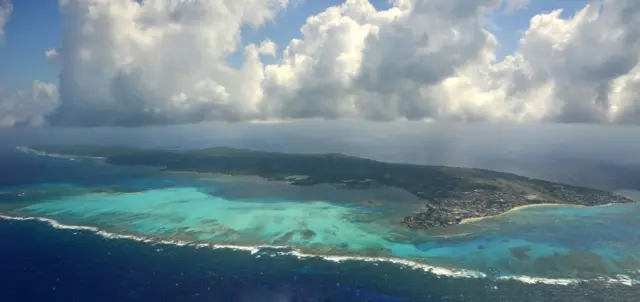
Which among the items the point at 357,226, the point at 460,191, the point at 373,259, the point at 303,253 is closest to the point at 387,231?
the point at 357,226

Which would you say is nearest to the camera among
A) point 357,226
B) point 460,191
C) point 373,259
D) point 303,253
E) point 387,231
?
point 373,259

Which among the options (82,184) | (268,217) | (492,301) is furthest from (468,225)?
(82,184)

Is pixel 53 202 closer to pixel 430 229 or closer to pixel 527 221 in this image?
pixel 430 229

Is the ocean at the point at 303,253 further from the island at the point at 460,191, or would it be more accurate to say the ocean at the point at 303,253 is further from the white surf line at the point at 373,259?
the island at the point at 460,191

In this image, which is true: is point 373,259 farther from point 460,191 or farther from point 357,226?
point 460,191

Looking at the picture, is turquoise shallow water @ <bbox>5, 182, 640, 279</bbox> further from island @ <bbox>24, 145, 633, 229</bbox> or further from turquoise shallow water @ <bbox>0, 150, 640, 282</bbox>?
island @ <bbox>24, 145, 633, 229</bbox>

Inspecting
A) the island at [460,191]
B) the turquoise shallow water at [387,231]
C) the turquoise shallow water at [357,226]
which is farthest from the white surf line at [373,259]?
the island at [460,191]

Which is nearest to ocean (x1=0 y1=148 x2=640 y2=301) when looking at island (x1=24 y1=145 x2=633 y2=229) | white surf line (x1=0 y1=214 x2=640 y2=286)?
white surf line (x1=0 y1=214 x2=640 y2=286)
